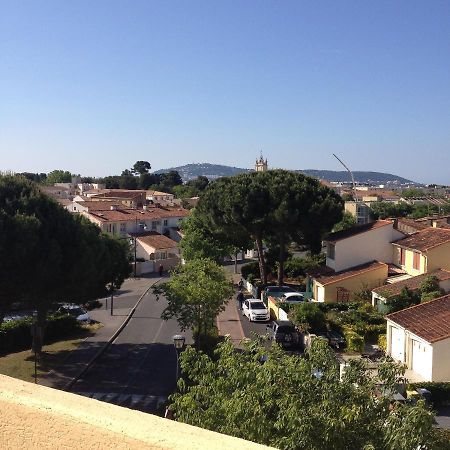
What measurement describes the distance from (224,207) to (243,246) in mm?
7086

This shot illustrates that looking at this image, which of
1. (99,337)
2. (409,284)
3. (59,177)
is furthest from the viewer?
(59,177)

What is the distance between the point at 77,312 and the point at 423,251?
2140 centimetres

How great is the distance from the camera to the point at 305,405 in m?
7.81

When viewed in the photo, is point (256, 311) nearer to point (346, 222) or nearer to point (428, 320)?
point (428, 320)

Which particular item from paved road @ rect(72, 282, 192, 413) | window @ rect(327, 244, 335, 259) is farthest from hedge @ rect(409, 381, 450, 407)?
window @ rect(327, 244, 335, 259)

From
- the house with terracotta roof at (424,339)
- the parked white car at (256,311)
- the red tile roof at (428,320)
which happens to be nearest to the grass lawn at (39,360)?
the parked white car at (256,311)

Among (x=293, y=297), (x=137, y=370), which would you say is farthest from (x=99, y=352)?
(x=293, y=297)

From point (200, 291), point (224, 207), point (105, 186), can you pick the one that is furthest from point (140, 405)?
point (105, 186)

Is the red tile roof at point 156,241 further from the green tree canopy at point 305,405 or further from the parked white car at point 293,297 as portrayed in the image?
the green tree canopy at point 305,405

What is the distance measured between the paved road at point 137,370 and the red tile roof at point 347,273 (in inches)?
375

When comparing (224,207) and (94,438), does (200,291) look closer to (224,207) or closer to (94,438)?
(224,207)

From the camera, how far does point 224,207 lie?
3869 centimetres

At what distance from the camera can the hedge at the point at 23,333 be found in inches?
1088

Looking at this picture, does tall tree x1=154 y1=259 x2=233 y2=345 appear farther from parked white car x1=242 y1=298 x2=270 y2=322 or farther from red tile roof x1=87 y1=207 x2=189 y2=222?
red tile roof x1=87 y1=207 x2=189 y2=222
